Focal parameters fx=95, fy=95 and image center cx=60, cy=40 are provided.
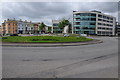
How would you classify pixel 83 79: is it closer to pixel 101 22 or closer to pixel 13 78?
pixel 13 78

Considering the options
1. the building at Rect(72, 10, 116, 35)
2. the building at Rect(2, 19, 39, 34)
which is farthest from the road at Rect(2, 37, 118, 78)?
the building at Rect(2, 19, 39, 34)

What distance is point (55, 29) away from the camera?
9862 centimetres

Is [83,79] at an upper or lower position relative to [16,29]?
lower

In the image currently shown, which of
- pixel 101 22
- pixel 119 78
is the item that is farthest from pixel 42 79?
pixel 101 22

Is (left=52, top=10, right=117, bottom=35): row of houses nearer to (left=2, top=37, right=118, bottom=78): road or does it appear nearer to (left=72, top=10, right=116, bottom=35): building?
(left=72, top=10, right=116, bottom=35): building

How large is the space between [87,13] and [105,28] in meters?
24.4

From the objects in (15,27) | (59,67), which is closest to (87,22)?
(15,27)

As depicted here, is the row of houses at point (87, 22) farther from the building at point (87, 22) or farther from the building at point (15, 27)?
the building at point (15, 27)

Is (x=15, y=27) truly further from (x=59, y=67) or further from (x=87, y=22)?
(x=59, y=67)

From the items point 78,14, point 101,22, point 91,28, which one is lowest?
point 91,28

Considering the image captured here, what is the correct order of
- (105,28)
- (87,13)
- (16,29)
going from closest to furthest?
(87,13), (105,28), (16,29)

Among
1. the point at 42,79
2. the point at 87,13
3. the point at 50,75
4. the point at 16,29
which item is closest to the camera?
the point at 42,79

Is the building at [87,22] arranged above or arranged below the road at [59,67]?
above

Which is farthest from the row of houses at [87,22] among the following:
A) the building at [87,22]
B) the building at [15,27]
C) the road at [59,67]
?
the road at [59,67]
